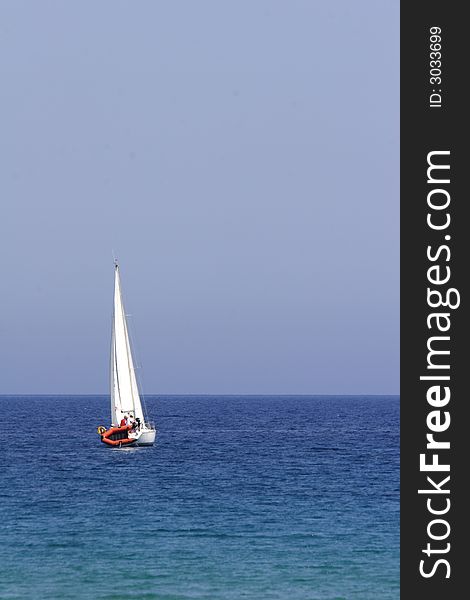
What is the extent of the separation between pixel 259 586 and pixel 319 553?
6.32 m

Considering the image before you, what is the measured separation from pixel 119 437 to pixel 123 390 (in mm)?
5105

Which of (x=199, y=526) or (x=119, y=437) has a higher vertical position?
(x=119, y=437)

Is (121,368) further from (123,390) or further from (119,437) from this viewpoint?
(119,437)

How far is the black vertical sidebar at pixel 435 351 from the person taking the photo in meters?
17.1

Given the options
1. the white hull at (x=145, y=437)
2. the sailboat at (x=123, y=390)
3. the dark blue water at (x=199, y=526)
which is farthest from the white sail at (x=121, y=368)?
the dark blue water at (x=199, y=526)

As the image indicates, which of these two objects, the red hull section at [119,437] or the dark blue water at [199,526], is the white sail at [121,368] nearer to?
the red hull section at [119,437]

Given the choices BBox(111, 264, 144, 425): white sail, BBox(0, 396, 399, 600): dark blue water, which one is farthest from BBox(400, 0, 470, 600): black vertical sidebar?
BBox(111, 264, 144, 425): white sail

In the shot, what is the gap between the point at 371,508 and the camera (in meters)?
53.8

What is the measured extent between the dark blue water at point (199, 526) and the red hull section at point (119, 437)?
7.23ft

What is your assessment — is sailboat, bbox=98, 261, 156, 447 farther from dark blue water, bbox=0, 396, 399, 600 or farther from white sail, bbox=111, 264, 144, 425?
dark blue water, bbox=0, 396, 399, 600

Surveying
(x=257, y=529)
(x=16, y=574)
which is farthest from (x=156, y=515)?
(x=16, y=574)

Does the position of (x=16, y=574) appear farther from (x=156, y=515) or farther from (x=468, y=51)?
(x=468, y=51)

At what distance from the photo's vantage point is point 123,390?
9562cm

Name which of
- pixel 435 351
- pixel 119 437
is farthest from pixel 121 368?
pixel 435 351
